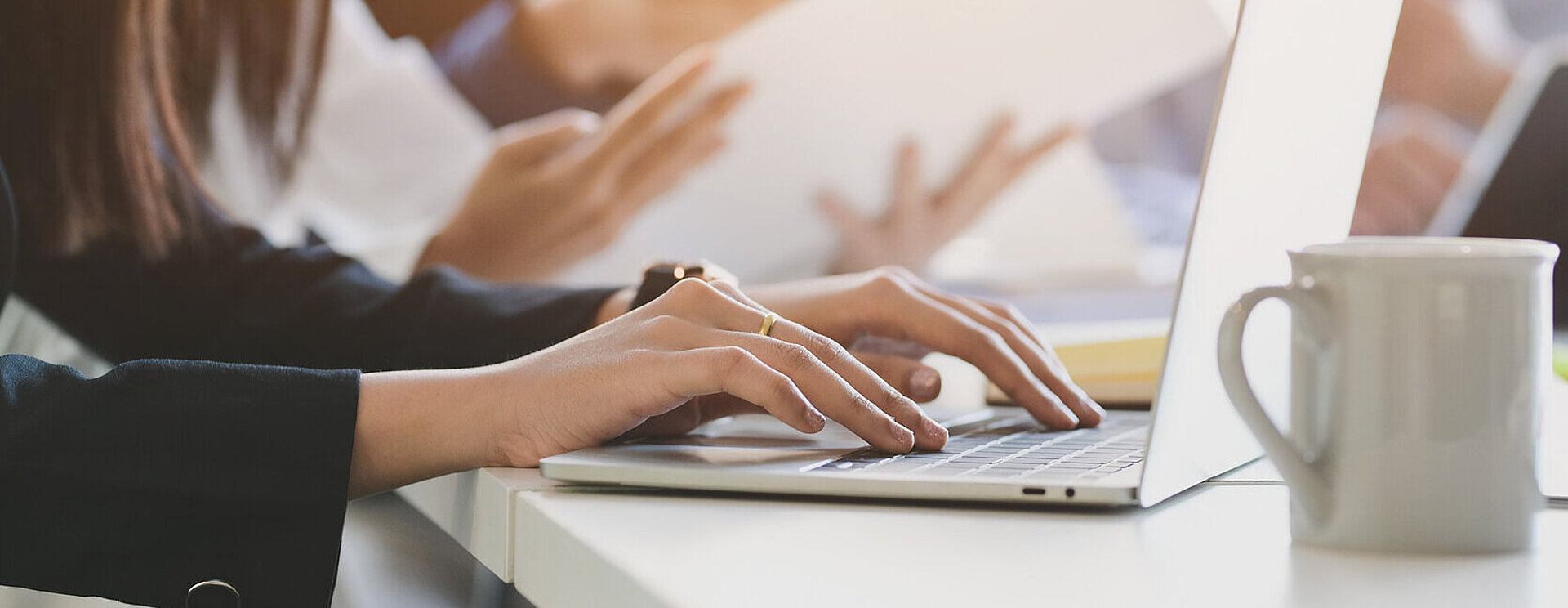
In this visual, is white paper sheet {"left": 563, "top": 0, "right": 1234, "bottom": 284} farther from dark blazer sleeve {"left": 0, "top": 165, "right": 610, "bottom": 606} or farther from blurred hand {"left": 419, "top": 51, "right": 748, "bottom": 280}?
dark blazer sleeve {"left": 0, "top": 165, "right": 610, "bottom": 606}

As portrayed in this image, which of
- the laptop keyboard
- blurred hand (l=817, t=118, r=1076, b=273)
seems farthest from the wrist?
blurred hand (l=817, t=118, r=1076, b=273)

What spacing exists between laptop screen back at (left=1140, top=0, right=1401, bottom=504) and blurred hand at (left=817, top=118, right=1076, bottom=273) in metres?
1.35

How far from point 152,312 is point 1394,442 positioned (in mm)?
1460

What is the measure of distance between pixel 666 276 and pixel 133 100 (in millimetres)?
1066

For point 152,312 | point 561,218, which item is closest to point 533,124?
point 561,218

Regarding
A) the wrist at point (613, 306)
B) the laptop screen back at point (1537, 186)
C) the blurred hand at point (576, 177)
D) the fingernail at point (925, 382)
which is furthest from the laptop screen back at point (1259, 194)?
the blurred hand at point (576, 177)

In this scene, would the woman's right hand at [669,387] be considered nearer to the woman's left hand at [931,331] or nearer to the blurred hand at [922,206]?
the woman's left hand at [931,331]

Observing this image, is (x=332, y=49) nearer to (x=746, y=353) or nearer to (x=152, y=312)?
(x=152, y=312)

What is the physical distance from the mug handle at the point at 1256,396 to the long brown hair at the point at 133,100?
1.41m

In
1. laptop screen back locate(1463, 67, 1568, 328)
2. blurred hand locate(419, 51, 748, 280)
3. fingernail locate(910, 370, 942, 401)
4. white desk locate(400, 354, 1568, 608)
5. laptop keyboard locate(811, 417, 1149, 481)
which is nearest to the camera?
white desk locate(400, 354, 1568, 608)

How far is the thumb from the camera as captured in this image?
1647 millimetres

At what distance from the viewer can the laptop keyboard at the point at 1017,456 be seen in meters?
0.44

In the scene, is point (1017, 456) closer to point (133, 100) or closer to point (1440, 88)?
point (133, 100)

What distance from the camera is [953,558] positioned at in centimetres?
33
